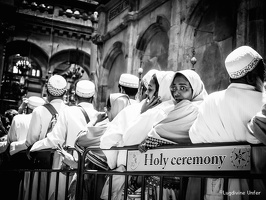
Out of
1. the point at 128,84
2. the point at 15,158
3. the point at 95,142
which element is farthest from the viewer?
the point at 15,158

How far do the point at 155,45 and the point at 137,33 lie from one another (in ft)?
3.97

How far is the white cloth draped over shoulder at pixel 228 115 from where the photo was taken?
10.0 ft

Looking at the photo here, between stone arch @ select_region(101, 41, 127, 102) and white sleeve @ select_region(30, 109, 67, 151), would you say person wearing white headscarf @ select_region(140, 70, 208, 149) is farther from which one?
stone arch @ select_region(101, 41, 127, 102)

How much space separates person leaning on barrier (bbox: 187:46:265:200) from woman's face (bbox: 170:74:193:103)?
1.49 ft

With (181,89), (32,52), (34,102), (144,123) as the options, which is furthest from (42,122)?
(32,52)

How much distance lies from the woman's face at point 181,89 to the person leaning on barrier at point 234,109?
1.49ft

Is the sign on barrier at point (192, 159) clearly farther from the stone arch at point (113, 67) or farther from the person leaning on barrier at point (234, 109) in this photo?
the stone arch at point (113, 67)

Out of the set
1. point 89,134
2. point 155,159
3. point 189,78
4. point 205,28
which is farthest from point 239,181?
point 205,28

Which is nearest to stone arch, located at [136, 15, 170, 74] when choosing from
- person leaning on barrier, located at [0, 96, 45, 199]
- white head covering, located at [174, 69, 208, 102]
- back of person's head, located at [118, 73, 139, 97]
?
person leaning on barrier, located at [0, 96, 45, 199]

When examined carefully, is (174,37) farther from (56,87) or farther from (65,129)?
(65,129)

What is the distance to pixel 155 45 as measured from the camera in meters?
12.0

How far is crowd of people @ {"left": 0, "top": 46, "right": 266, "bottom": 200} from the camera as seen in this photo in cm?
309

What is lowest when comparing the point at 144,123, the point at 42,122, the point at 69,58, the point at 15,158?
the point at 15,158

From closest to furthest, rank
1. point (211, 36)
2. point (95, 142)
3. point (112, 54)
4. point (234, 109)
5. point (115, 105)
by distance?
point (234, 109) → point (95, 142) → point (115, 105) → point (211, 36) → point (112, 54)
